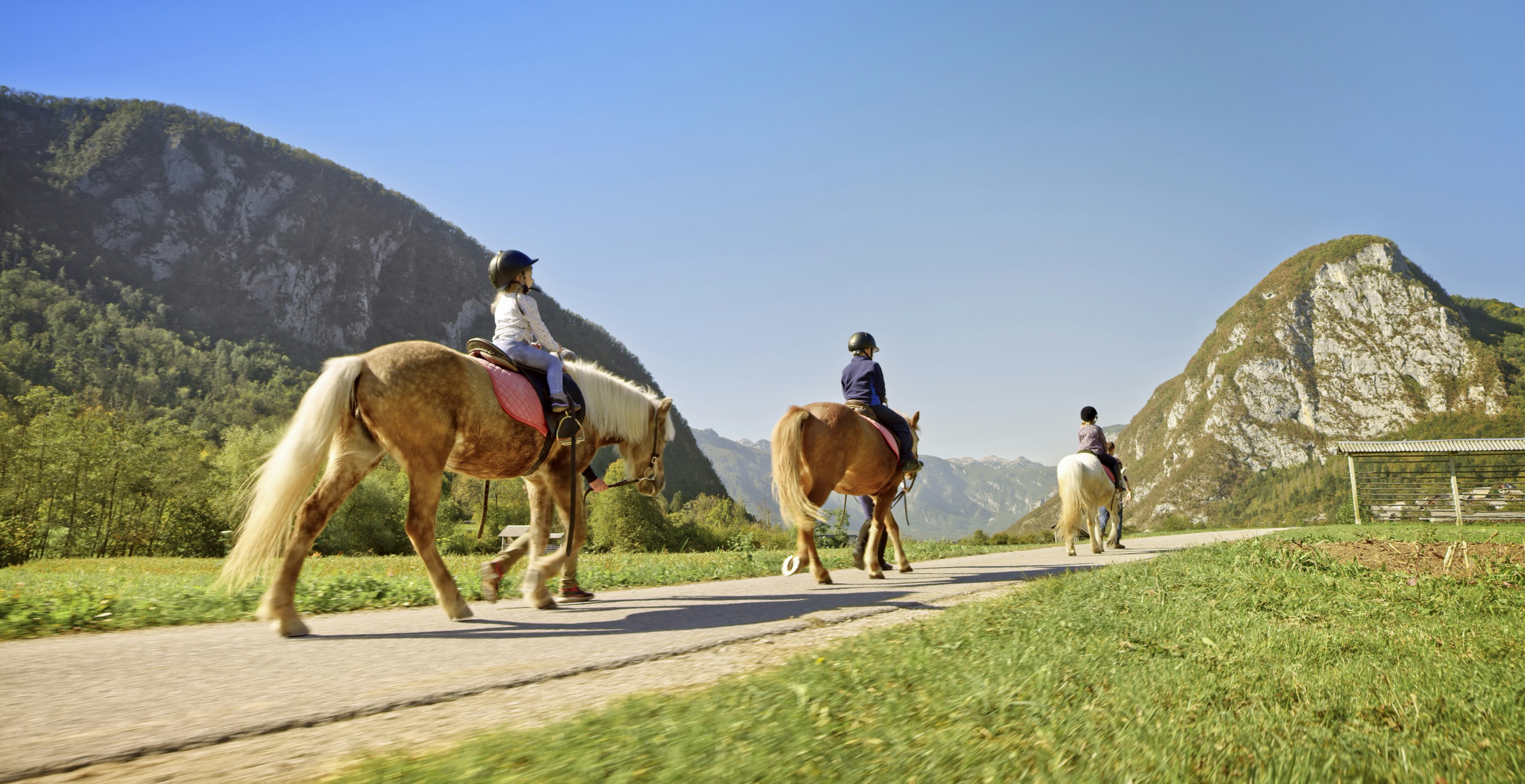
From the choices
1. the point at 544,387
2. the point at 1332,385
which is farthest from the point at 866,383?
the point at 1332,385

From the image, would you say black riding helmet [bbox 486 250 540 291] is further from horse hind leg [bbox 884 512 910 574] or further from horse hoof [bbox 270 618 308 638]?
horse hind leg [bbox 884 512 910 574]

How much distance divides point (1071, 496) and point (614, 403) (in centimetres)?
937

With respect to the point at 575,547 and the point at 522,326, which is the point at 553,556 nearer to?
the point at 575,547

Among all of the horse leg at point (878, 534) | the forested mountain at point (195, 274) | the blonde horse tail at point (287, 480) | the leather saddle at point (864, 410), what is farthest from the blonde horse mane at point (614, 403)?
the forested mountain at point (195, 274)

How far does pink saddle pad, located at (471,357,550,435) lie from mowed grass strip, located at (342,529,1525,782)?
10.3ft

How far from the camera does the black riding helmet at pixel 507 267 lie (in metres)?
6.17

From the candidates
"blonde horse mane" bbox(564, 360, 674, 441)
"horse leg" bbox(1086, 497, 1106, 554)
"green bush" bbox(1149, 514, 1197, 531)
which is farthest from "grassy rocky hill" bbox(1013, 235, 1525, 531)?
"blonde horse mane" bbox(564, 360, 674, 441)

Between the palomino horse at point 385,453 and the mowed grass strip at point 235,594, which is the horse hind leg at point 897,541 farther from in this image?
the palomino horse at point 385,453

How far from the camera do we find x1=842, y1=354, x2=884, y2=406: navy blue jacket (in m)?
8.88

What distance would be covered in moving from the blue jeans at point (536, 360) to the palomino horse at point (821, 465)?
2.67 m

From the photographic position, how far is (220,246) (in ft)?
554

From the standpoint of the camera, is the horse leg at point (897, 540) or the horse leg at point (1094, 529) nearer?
the horse leg at point (897, 540)

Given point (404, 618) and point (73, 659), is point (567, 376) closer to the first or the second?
point (404, 618)

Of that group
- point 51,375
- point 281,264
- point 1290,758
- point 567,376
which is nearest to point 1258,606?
point 1290,758
